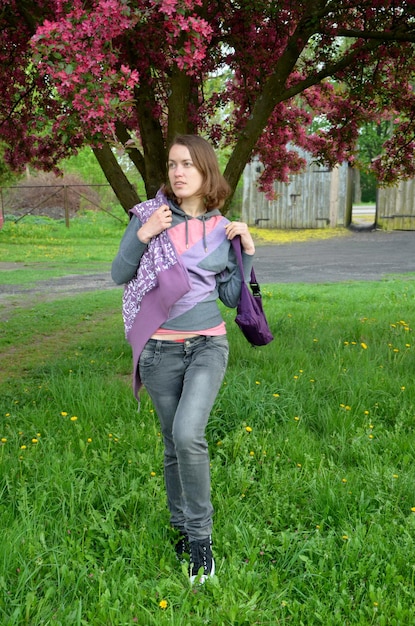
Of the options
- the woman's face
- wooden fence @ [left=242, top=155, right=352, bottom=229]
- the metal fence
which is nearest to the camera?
the woman's face

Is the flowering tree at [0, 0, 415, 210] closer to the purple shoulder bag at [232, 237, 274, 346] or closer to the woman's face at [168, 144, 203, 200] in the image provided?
the woman's face at [168, 144, 203, 200]

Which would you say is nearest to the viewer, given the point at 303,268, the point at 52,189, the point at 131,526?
the point at 131,526

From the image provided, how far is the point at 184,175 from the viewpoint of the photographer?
106 inches

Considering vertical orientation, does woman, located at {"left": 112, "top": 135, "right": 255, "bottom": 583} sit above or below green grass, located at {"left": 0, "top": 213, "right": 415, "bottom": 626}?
above

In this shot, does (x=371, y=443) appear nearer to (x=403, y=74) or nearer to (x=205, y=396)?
(x=205, y=396)

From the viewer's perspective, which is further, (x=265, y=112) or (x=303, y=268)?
(x=303, y=268)

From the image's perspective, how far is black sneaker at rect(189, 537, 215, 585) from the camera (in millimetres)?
2568

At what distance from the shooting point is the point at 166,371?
8.59 ft

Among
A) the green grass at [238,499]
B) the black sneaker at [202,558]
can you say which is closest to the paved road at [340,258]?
the green grass at [238,499]

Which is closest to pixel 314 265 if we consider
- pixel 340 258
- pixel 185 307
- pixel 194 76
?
pixel 340 258

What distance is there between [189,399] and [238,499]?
3.03 feet

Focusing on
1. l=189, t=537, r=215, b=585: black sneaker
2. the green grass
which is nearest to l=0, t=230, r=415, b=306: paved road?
the green grass

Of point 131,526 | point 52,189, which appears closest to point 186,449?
Answer: point 131,526

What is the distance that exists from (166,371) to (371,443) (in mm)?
1710
